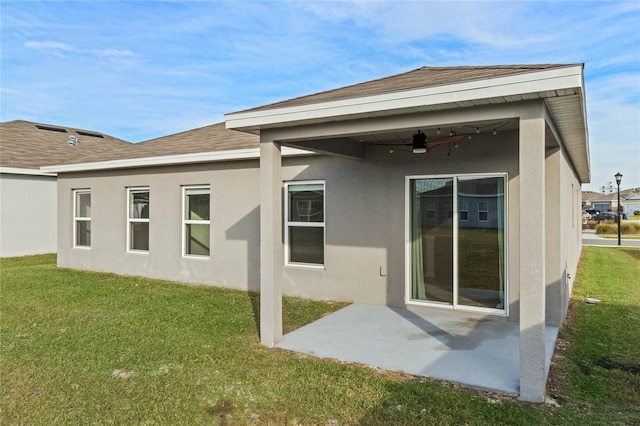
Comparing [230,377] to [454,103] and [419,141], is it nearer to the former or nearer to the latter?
[454,103]

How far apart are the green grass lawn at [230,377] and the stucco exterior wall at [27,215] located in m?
9.65

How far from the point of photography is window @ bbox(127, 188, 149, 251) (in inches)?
414

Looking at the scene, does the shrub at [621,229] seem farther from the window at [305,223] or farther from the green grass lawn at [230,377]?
the window at [305,223]

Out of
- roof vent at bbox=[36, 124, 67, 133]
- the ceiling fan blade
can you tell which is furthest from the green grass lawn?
roof vent at bbox=[36, 124, 67, 133]

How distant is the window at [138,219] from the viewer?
1051 centimetres

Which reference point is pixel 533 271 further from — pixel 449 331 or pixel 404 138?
pixel 404 138

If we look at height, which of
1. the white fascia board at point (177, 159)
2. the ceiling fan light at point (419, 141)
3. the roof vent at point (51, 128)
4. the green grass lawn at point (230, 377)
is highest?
the roof vent at point (51, 128)

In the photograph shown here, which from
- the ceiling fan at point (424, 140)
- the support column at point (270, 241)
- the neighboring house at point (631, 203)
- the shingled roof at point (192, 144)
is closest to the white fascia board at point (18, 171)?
the shingled roof at point (192, 144)

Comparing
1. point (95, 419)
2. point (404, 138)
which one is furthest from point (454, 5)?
point (95, 419)

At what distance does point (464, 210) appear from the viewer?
6.50m

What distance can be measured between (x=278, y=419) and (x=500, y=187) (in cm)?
479

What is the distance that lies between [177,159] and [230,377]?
21.1 ft

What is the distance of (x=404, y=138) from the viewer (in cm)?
656

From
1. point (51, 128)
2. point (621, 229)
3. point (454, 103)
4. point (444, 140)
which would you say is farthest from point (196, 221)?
point (621, 229)
